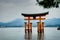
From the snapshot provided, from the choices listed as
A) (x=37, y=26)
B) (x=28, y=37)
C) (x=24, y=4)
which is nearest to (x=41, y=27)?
(x=37, y=26)

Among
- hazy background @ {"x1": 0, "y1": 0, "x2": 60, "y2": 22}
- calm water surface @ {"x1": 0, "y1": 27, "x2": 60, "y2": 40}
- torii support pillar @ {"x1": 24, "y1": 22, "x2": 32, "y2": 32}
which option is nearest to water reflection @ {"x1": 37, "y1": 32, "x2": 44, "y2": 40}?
calm water surface @ {"x1": 0, "y1": 27, "x2": 60, "y2": 40}

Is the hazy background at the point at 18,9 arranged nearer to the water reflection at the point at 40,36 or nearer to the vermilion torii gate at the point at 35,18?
the vermilion torii gate at the point at 35,18

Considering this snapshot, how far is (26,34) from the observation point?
350 cm

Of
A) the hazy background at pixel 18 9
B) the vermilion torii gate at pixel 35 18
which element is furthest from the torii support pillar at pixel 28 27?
the hazy background at pixel 18 9

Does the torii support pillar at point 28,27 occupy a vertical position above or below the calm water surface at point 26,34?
above

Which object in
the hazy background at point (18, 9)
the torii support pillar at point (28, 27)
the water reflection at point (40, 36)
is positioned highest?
the hazy background at point (18, 9)

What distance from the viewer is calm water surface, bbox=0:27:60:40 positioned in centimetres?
347

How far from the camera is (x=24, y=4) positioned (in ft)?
11.6

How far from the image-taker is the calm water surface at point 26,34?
3475 millimetres

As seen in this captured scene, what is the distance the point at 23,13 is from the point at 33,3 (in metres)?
0.25

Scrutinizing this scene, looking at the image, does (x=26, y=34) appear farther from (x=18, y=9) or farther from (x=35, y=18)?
(x=18, y=9)

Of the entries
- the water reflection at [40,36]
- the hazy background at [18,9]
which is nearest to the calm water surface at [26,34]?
the water reflection at [40,36]

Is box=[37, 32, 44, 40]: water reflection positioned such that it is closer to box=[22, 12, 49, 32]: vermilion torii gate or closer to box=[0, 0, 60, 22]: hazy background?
box=[22, 12, 49, 32]: vermilion torii gate

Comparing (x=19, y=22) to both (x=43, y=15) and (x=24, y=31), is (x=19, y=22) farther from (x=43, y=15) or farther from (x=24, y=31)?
(x=43, y=15)
